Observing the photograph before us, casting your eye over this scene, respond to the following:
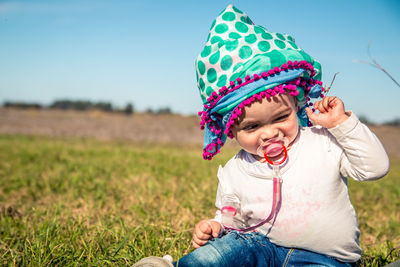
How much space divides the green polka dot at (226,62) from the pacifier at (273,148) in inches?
16.6

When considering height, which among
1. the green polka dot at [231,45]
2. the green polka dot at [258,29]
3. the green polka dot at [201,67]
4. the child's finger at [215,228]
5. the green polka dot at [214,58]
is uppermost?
the green polka dot at [258,29]

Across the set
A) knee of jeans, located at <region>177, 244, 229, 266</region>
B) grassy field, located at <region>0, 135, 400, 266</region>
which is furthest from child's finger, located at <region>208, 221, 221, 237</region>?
grassy field, located at <region>0, 135, 400, 266</region>

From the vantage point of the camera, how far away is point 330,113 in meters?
1.62

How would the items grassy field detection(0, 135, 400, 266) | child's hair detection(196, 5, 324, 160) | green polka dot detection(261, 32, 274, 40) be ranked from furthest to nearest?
grassy field detection(0, 135, 400, 266) < green polka dot detection(261, 32, 274, 40) < child's hair detection(196, 5, 324, 160)

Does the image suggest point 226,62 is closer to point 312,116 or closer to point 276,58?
point 276,58

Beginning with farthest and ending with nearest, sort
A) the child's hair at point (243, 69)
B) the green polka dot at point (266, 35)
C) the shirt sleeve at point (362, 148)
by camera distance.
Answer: the green polka dot at point (266, 35), the child's hair at point (243, 69), the shirt sleeve at point (362, 148)

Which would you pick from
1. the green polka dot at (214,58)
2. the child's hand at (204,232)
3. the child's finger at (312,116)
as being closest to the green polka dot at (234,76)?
the green polka dot at (214,58)

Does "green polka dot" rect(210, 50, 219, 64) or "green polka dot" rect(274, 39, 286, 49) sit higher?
"green polka dot" rect(274, 39, 286, 49)

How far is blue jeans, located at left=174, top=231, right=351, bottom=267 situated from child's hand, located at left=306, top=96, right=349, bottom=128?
667 mm

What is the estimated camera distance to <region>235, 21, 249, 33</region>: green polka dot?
5.89 feet

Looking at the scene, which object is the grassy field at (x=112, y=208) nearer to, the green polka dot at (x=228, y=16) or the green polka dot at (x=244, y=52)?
the green polka dot at (x=244, y=52)

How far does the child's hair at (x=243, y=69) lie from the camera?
65.6 inches

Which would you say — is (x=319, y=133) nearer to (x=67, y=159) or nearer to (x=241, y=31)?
(x=241, y=31)

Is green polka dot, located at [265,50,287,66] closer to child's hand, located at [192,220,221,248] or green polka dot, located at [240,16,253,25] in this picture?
green polka dot, located at [240,16,253,25]
